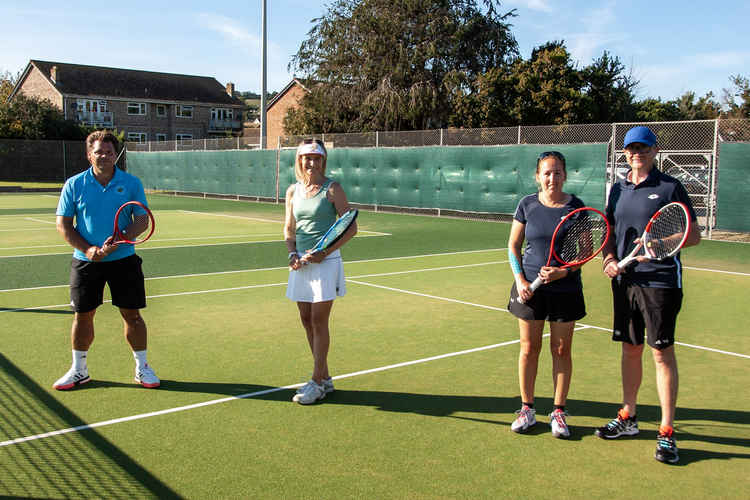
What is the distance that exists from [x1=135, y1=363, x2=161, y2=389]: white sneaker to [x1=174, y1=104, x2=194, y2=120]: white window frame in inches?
2633

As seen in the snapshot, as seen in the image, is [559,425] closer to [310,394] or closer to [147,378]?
[310,394]

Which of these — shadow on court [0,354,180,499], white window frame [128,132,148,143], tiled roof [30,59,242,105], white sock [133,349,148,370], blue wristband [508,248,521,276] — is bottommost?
shadow on court [0,354,180,499]

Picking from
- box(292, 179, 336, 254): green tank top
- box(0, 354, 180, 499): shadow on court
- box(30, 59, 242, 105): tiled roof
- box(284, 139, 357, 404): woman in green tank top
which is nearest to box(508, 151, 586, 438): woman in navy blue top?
box(284, 139, 357, 404): woman in green tank top

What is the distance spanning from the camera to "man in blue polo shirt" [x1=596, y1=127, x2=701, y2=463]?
13.6 ft

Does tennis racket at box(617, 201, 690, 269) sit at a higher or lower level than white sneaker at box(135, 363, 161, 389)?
higher

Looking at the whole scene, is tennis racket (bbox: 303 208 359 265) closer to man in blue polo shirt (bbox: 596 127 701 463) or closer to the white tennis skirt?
the white tennis skirt

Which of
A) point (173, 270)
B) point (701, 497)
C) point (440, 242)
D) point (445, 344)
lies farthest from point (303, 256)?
point (440, 242)

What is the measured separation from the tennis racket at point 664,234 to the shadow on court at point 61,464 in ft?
9.63

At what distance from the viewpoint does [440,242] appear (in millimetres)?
15711

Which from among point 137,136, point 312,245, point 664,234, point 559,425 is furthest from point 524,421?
point 137,136

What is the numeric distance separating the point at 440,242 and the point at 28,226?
425 inches

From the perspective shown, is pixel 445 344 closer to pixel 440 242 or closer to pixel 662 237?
pixel 662 237

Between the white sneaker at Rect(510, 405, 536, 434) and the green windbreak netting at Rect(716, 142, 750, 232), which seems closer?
the white sneaker at Rect(510, 405, 536, 434)

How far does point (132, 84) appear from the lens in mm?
67000
